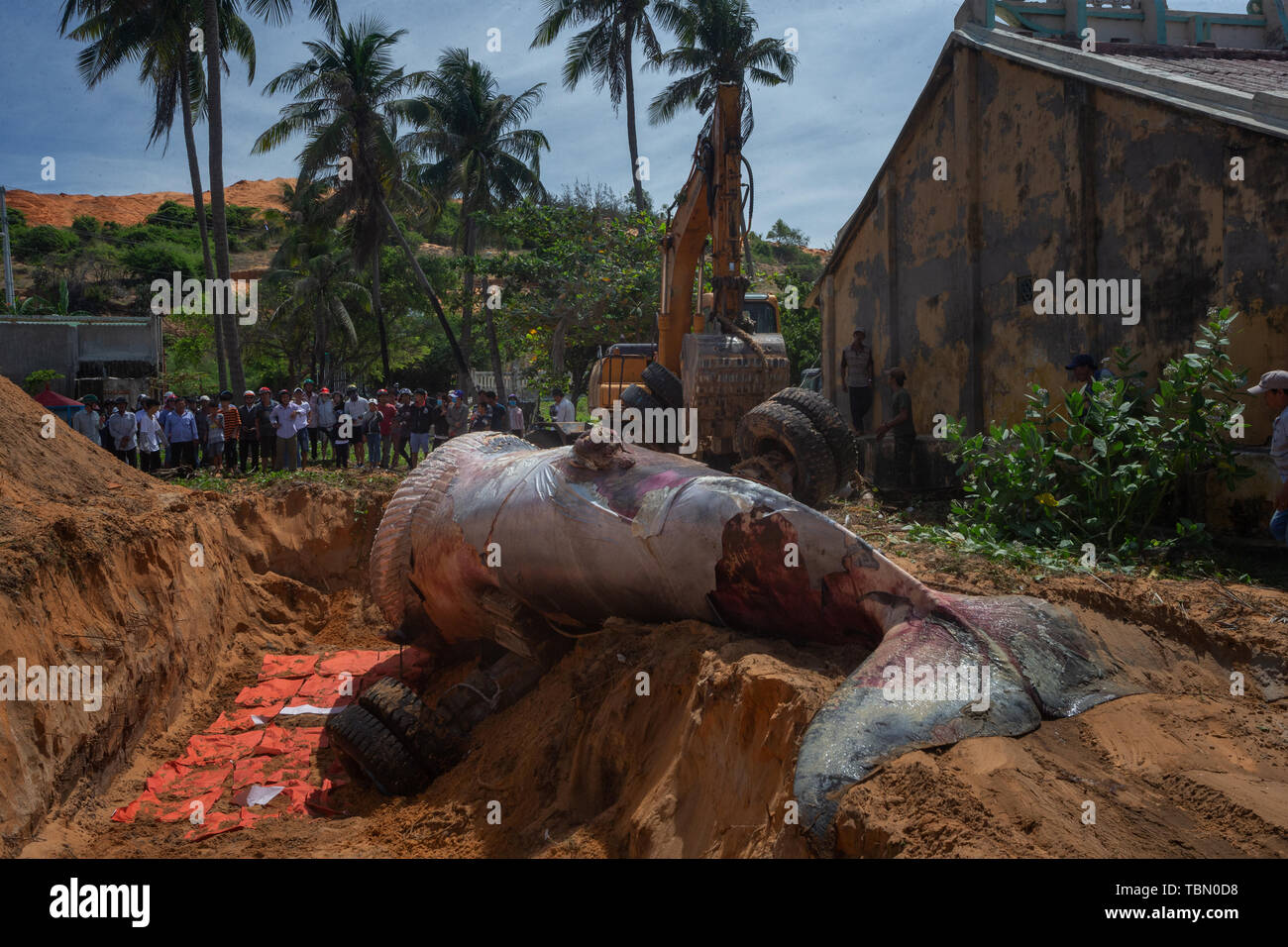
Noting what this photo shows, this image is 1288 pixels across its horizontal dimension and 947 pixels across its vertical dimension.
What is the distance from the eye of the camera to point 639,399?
37.1 feet

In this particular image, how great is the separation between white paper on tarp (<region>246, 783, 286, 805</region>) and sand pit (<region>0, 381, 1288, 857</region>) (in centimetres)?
40

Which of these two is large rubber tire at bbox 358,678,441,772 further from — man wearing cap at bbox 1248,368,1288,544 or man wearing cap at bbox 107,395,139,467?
→ man wearing cap at bbox 107,395,139,467

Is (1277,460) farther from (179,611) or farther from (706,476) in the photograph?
(179,611)

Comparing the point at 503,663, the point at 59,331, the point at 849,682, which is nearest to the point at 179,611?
the point at 503,663

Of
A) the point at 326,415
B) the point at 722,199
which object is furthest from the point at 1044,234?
the point at 326,415

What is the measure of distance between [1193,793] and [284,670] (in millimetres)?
7304

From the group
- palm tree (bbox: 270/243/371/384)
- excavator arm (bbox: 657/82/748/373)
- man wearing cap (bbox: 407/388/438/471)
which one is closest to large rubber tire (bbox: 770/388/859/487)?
excavator arm (bbox: 657/82/748/373)

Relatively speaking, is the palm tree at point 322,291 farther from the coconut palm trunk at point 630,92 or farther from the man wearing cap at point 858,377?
the man wearing cap at point 858,377

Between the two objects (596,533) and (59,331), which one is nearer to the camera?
(596,533)

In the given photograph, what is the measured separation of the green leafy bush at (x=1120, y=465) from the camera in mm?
6414

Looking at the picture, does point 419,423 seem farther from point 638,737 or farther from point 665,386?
point 638,737

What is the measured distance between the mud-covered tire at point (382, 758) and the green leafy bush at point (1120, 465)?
427 centimetres

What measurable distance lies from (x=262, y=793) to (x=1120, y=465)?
656 centimetres

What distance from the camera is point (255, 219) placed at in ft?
197
